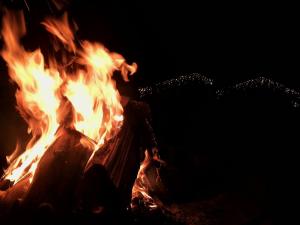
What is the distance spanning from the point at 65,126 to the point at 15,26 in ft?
6.78

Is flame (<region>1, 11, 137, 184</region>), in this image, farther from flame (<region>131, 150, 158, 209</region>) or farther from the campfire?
flame (<region>131, 150, 158, 209</region>)

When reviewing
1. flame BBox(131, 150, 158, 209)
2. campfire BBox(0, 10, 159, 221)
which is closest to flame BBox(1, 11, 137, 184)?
campfire BBox(0, 10, 159, 221)

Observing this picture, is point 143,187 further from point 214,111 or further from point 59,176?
point 214,111

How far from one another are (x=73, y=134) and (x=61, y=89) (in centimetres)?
124

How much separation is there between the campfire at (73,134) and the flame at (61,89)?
0.05 ft

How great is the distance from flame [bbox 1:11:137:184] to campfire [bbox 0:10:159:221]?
1 cm

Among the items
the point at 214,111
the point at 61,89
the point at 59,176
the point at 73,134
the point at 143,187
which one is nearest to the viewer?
the point at 59,176

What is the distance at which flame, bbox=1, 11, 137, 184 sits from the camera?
469 centimetres

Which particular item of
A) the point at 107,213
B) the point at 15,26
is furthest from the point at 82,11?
the point at 107,213

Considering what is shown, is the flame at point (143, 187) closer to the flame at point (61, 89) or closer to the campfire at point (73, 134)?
the campfire at point (73, 134)

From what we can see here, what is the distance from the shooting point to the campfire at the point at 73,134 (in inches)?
137

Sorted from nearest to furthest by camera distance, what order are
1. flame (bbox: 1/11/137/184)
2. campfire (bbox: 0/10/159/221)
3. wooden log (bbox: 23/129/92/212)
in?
wooden log (bbox: 23/129/92/212) < campfire (bbox: 0/10/159/221) < flame (bbox: 1/11/137/184)

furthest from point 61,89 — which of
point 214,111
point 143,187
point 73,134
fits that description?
point 214,111

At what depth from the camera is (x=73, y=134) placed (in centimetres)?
386
